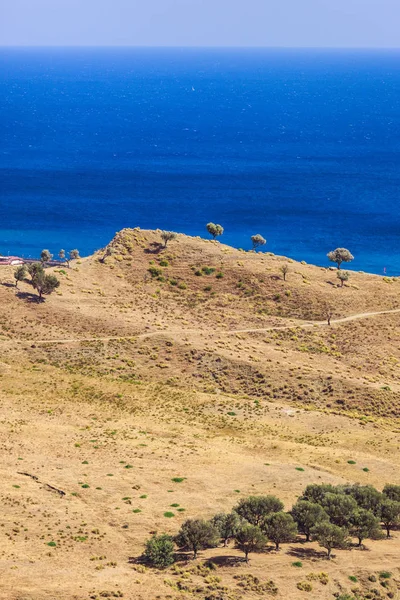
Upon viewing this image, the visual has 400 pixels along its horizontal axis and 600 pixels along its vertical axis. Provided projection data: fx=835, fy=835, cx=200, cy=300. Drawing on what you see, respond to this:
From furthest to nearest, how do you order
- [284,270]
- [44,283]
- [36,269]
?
[284,270] → [36,269] → [44,283]

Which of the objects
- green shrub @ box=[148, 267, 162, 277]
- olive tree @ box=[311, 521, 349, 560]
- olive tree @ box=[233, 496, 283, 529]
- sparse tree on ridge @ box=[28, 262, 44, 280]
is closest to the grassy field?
green shrub @ box=[148, 267, 162, 277]

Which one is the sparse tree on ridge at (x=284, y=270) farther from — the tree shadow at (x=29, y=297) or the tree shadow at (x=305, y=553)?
the tree shadow at (x=305, y=553)

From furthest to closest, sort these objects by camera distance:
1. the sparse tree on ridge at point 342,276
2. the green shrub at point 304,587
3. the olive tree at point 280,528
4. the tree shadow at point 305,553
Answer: the sparse tree on ridge at point 342,276 < the olive tree at point 280,528 < the tree shadow at point 305,553 < the green shrub at point 304,587

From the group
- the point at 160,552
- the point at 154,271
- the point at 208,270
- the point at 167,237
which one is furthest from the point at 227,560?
the point at 167,237

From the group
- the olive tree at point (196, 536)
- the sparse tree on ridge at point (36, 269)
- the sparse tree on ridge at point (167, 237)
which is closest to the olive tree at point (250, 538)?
the olive tree at point (196, 536)

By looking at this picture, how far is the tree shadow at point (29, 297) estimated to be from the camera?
96.7 metres

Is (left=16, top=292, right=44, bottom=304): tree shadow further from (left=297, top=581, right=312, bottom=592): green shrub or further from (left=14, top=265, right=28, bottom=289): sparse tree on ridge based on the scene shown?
(left=297, top=581, right=312, bottom=592): green shrub

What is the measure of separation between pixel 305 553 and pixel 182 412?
2754 cm

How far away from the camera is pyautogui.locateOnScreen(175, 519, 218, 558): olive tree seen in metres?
50.3

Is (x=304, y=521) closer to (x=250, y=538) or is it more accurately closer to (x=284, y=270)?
(x=250, y=538)

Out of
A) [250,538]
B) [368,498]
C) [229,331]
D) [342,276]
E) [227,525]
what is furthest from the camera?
[342,276]

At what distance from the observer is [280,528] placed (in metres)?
51.8

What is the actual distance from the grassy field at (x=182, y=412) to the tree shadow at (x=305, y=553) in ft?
0.44

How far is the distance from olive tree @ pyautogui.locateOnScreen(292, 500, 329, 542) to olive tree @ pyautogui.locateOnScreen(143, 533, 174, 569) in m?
9.10
